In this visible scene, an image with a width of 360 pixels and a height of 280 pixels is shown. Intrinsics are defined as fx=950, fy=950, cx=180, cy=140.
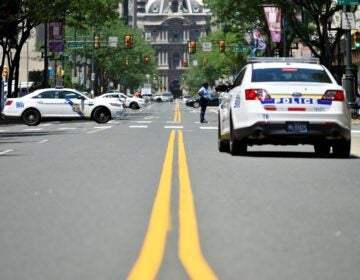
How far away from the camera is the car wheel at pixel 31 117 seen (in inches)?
1560

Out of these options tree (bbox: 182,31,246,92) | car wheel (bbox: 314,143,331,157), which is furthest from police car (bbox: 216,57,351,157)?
tree (bbox: 182,31,246,92)

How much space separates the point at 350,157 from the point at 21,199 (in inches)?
341

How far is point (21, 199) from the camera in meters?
10.4

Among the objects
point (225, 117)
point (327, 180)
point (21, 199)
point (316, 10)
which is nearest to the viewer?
point (21, 199)

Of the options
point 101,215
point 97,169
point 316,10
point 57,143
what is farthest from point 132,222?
point 316,10

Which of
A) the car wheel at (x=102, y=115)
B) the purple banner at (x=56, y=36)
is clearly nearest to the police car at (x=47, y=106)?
the car wheel at (x=102, y=115)

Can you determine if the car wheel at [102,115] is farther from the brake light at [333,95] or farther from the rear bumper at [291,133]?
the brake light at [333,95]

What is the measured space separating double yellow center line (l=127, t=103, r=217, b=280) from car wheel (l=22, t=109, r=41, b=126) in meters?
28.3

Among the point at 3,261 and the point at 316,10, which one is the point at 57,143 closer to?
the point at 3,261

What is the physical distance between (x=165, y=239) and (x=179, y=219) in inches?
44.9

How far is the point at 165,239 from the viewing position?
7.59 metres

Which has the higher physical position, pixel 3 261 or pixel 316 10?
pixel 316 10

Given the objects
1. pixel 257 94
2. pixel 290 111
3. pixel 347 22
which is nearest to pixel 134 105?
pixel 347 22

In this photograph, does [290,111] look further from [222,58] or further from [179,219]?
[222,58]
